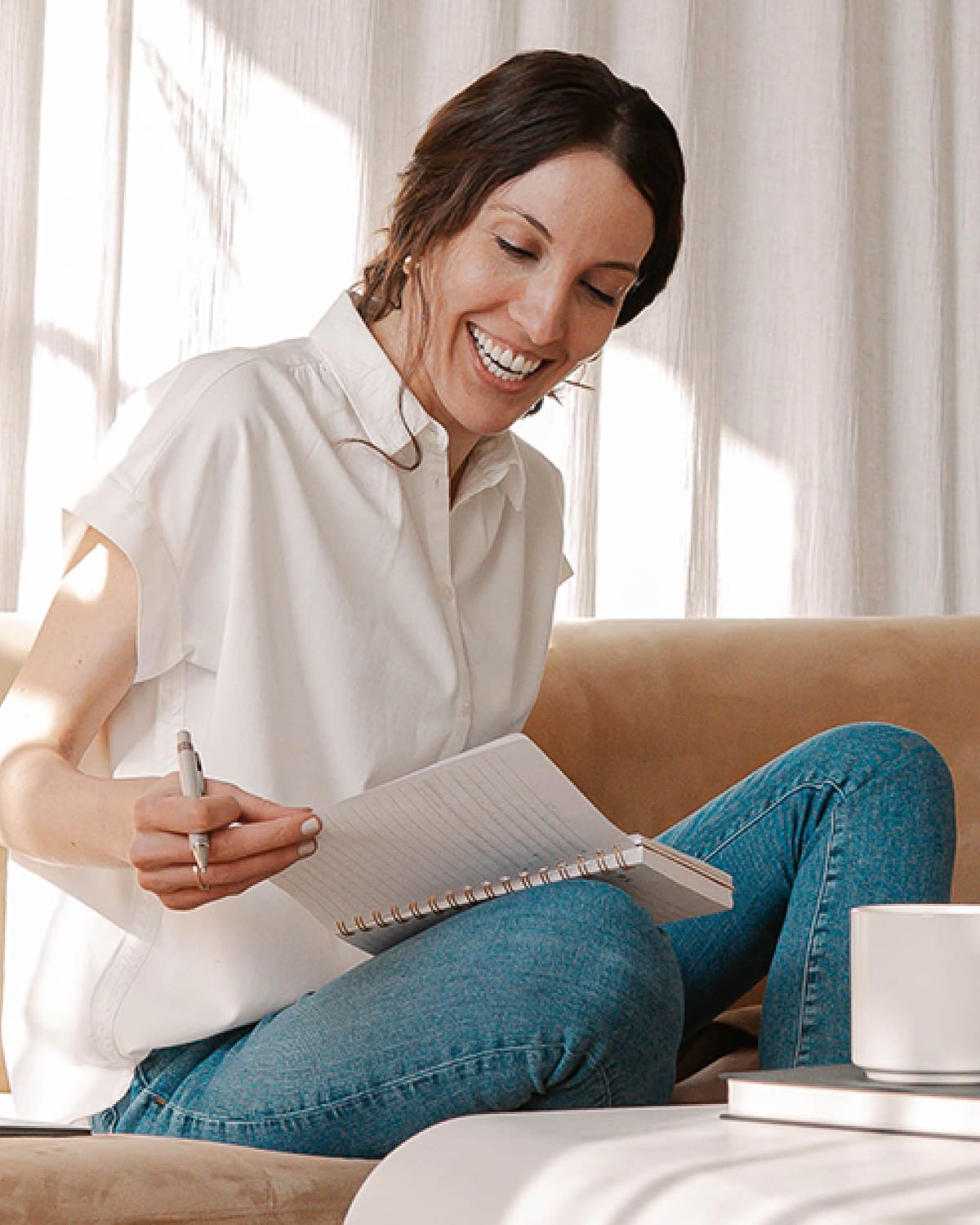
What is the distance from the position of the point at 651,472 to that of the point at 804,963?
44.6 inches

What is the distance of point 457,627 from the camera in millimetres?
1351

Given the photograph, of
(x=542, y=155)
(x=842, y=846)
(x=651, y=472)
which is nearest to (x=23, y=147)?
(x=542, y=155)

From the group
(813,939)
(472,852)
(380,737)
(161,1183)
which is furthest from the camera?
(380,737)

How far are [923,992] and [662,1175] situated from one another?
15cm

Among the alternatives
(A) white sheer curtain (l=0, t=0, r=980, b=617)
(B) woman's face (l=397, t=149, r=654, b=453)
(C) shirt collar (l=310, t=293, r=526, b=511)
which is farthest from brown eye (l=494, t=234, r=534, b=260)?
(A) white sheer curtain (l=0, t=0, r=980, b=617)

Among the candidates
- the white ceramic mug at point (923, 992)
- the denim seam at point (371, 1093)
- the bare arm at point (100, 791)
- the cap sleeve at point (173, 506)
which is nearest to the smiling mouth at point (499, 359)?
the cap sleeve at point (173, 506)

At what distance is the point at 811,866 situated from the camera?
3.95 feet

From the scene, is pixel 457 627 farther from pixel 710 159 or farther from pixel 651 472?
pixel 710 159

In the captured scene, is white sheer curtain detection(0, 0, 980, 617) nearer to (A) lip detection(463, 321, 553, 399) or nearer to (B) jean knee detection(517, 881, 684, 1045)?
(A) lip detection(463, 321, 553, 399)

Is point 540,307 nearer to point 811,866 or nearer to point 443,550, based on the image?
point 443,550

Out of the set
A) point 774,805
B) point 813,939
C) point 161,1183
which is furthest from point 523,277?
point 161,1183

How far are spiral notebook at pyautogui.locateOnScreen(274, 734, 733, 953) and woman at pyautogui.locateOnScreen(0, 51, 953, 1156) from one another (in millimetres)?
30

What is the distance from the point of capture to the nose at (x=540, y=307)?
1.33 m

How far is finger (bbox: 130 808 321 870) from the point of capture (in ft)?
3.01
